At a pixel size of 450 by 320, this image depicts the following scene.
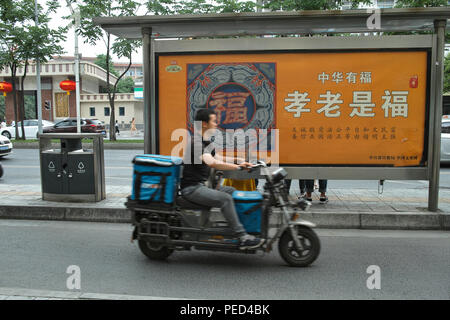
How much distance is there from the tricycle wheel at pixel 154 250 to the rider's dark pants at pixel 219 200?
71cm

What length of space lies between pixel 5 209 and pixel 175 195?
3747mm

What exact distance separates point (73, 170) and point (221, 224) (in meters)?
3.53

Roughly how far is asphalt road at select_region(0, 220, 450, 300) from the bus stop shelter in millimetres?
1256

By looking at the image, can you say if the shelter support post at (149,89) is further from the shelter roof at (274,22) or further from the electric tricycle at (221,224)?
the electric tricycle at (221,224)

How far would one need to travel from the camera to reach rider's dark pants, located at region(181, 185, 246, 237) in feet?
14.0

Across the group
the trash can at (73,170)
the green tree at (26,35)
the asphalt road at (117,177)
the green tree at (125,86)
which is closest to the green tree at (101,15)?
the green tree at (26,35)

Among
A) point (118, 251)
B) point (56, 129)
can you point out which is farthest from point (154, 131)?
point (56, 129)

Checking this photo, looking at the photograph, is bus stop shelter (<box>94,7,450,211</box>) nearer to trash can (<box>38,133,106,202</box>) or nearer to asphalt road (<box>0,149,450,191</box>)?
trash can (<box>38,133,106,202</box>)

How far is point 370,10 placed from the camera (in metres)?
6.00

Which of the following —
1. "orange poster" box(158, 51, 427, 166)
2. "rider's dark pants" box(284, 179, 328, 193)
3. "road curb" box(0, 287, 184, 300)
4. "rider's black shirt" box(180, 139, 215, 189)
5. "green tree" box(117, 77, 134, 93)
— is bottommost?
"road curb" box(0, 287, 184, 300)

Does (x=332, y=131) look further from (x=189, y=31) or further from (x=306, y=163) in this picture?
(x=189, y=31)

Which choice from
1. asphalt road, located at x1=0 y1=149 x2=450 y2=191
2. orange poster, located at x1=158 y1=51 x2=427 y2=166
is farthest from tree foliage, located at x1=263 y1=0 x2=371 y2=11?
orange poster, located at x1=158 y1=51 x2=427 y2=166

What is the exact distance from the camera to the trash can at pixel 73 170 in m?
6.89

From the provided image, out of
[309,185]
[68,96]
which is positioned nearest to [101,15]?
[309,185]
